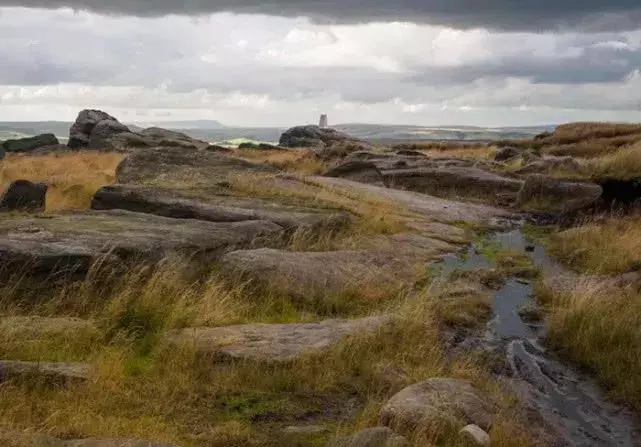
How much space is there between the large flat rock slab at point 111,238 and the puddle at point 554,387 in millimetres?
5894

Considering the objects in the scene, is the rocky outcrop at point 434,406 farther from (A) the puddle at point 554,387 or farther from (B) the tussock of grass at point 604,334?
(B) the tussock of grass at point 604,334

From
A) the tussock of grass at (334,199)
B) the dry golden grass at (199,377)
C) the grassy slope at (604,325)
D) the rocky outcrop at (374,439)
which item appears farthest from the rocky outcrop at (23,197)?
the rocky outcrop at (374,439)

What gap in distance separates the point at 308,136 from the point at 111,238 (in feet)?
240

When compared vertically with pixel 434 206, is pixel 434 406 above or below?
below

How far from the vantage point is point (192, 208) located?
1861cm

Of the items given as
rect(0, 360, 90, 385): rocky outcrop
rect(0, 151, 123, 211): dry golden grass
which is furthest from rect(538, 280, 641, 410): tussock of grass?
rect(0, 151, 123, 211): dry golden grass

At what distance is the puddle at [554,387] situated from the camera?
377 inches

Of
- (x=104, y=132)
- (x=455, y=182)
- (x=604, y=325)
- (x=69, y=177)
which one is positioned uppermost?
(x=104, y=132)

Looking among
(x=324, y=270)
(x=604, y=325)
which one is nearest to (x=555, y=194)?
(x=324, y=270)

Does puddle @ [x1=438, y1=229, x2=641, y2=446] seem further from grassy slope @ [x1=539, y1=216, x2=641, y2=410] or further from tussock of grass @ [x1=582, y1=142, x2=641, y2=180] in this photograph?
tussock of grass @ [x1=582, y1=142, x2=641, y2=180]

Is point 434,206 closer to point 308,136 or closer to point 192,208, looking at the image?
point 192,208

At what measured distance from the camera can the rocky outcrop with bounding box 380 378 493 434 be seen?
827cm

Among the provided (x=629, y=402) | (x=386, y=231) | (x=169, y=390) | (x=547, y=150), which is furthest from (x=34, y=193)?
(x=547, y=150)

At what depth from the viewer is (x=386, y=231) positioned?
2141 cm
